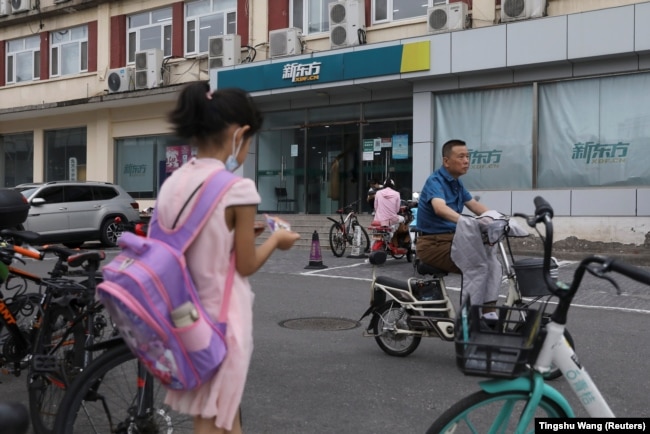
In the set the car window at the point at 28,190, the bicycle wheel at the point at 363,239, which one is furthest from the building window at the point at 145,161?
the bicycle wheel at the point at 363,239

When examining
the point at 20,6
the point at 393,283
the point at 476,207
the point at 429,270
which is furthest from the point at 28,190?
the point at 476,207

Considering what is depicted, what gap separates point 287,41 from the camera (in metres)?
18.6

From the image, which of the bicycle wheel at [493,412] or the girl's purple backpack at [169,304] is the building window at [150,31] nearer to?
the girl's purple backpack at [169,304]

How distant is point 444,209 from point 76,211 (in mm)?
13167

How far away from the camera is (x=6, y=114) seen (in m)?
26.2

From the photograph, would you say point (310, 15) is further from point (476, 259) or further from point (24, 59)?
point (476, 259)

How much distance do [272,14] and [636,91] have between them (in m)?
10.5

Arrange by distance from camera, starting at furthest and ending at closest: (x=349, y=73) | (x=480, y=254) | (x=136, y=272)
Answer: (x=349, y=73)
(x=480, y=254)
(x=136, y=272)

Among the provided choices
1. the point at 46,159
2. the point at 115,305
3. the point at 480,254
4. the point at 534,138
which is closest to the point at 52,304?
the point at 115,305

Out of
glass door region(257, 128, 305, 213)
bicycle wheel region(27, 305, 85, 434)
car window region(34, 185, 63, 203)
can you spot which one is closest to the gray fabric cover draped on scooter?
bicycle wheel region(27, 305, 85, 434)

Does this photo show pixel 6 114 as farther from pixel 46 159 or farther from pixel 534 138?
pixel 534 138

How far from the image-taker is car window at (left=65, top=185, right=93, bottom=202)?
54.2ft

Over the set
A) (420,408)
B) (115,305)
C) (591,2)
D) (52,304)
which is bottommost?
(420,408)

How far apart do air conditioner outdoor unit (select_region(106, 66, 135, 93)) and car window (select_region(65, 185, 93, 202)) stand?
6661 mm
